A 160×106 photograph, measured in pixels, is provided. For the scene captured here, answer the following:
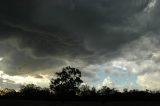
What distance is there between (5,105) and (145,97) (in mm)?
25627

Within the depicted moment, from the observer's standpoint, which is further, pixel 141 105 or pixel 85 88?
pixel 85 88

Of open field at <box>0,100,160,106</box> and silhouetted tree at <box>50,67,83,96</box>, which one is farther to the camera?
silhouetted tree at <box>50,67,83,96</box>

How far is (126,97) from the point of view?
180 feet

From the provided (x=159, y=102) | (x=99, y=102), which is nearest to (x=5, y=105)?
(x=99, y=102)

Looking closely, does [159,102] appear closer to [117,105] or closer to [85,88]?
[117,105]

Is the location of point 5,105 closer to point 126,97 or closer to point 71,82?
point 126,97

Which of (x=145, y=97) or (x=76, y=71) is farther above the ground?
(x=76, y=71)

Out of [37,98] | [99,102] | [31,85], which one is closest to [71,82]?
[31,85]

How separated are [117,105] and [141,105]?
12.8 feet

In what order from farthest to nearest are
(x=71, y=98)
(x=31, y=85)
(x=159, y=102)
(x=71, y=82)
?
(x=31, y=85)
(x=71, y=82)
(x=71, y=98)
(x=159, y=102)

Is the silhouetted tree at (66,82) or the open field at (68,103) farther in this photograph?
the silhouetted tree at (66,82)

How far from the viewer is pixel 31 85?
139 meters

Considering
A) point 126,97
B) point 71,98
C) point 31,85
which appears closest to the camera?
point 126,97

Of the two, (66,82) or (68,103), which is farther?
(66,82)
